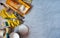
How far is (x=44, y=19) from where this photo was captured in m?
0.98

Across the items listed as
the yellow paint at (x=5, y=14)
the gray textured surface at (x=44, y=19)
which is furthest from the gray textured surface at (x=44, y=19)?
the yellow paint at (x=5, y=14)

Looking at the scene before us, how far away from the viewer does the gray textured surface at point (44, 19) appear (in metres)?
0.95

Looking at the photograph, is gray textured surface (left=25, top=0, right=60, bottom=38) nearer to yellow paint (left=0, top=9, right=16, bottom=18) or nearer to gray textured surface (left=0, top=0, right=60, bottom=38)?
gray textured surface (left=0, top=0, right=60, bottom=38)

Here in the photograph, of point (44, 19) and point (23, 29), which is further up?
point (44, 19)

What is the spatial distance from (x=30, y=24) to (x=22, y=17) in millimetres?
100

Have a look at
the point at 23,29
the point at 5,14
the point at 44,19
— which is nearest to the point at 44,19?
the point at 44,19

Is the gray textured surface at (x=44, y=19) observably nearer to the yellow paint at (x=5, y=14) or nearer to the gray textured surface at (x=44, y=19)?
the gray textured surface at (x=44, y=19)

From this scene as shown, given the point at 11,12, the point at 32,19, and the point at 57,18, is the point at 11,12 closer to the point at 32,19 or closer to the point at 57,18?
the point at 32,19

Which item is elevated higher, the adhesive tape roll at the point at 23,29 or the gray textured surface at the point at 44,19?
the gray textured surface at the point at 44,19

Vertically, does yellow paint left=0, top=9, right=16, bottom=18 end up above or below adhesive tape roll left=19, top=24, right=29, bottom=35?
above

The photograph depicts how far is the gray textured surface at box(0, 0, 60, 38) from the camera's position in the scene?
95cm

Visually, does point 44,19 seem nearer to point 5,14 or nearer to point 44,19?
point 44,19

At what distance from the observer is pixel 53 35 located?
3.08ft

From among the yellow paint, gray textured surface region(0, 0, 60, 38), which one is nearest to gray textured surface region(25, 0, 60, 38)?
gray textured surface region(0, 0, 60, 38)
